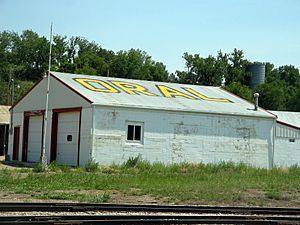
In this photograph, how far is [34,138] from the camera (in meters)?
37.7

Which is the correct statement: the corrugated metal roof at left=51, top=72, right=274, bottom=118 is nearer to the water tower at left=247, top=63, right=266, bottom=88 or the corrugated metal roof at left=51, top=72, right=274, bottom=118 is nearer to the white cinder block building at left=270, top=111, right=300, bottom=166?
the white cinder block building at left=270, top=111, right=300, bottom=166

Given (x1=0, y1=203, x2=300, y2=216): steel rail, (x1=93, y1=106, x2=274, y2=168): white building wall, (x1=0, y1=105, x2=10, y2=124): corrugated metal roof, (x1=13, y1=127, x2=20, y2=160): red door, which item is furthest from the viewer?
(x1=0, y1=105, x2=10, y2=124): corrugated metal roof

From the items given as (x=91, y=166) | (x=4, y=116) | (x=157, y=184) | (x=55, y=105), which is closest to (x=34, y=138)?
(x=55, y=105)

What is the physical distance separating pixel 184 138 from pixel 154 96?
144 inches

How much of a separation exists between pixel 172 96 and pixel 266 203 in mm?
18308

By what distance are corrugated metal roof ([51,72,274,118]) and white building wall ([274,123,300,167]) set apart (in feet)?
5.98

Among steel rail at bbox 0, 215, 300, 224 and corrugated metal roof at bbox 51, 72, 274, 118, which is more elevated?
corrugated metal roof at bbox 51, 72, 274, 118

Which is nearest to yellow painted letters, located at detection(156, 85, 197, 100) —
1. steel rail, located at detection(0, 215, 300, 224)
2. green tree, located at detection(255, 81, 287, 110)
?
steel rail, located at detection(0, 215, 300, 224)

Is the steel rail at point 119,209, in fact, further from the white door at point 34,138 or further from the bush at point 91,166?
the white door at point 34,138

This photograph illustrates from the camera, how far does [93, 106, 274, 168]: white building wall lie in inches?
1248

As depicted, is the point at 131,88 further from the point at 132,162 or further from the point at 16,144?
the point at 16,144

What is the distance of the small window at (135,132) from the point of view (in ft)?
106

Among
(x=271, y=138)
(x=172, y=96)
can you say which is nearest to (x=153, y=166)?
(x=172, y=96)

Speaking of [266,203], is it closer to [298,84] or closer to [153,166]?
[153,166]
